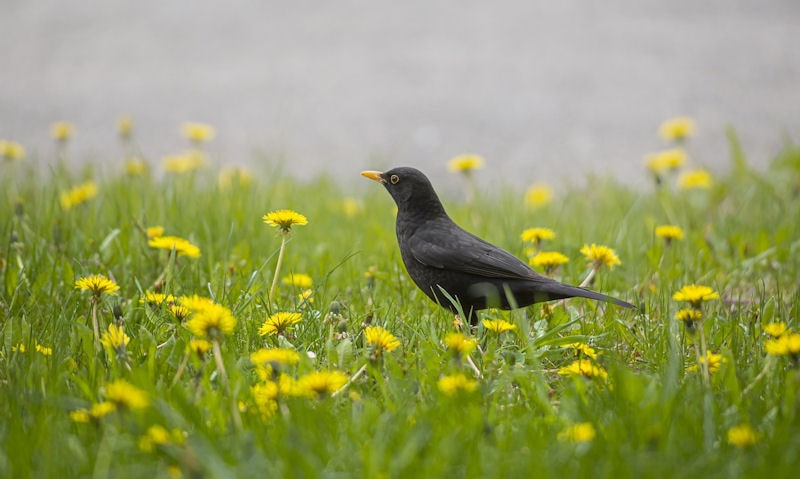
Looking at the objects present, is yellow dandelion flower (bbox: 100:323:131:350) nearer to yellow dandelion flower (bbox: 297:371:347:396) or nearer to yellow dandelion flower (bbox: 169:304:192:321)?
yellow dandelion flower (bbox: 169:304:192:321)

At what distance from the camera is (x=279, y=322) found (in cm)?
305

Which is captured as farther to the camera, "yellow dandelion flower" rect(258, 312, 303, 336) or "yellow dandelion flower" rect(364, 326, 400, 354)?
"yellow dandelion flower" rect(258, 312, 303, 336)

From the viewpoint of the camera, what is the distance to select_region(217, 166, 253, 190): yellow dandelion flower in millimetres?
5633

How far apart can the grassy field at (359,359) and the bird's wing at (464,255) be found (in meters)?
0.23

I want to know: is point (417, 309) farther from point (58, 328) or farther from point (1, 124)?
point (1, 124)

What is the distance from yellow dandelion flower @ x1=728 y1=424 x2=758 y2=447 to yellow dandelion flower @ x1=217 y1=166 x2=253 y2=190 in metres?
3.87

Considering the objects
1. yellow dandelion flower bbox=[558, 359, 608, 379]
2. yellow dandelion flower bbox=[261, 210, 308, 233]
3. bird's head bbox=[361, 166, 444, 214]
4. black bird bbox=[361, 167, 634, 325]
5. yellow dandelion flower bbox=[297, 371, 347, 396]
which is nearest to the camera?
yellow dandelion flower bbox=[297, 371, 347, 396]

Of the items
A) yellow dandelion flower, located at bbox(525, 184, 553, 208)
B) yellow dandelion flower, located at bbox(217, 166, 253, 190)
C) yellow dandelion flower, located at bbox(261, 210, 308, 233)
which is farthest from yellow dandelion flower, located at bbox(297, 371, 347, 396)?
yellow dandelion flower, located at bbox(525, 184, 553, 208)

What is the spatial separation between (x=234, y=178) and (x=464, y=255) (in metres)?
2.39

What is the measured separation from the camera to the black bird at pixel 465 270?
11.7 ft

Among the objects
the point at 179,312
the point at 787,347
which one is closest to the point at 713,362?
the point at 787,347

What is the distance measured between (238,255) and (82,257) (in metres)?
0.78

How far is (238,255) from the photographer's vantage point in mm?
4605

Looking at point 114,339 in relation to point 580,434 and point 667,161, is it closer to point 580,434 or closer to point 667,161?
point 580,434
